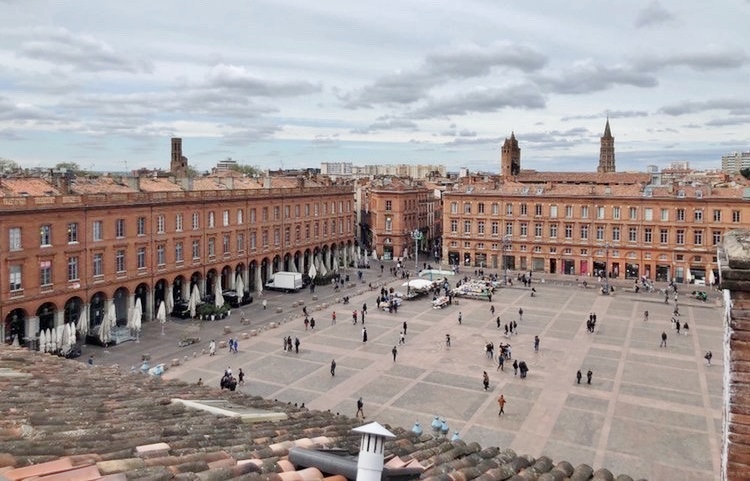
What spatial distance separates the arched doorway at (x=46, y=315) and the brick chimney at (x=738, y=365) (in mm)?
43539

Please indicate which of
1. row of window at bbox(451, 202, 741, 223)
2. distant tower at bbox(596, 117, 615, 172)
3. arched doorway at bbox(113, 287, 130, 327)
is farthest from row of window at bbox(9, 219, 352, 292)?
distant tower at bbox(596, 117, 615, 172)

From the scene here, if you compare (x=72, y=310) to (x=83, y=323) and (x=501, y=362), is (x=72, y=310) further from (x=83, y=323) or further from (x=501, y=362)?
(x=501, y=362)

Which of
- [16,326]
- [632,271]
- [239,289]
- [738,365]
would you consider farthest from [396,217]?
[738,365]

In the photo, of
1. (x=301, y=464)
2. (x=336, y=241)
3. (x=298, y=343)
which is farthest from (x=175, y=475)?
(x=336, y=241)

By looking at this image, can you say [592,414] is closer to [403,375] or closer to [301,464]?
[403,375]

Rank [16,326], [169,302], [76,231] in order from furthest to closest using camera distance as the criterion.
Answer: [169,302], [76,231], [16,326]

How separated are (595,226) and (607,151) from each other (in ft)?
A: 298

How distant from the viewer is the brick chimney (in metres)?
8.52

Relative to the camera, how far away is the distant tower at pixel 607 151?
518 ft

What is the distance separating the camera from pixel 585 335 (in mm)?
46219

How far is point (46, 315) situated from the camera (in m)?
43.4

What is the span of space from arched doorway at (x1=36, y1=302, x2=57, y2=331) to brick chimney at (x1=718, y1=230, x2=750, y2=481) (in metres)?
43.5

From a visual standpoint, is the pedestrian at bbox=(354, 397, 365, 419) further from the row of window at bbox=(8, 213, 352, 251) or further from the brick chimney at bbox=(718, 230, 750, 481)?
the row of window at bbox=(8, 213, 352, 251)

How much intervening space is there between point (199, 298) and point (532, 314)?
93.1 feet
